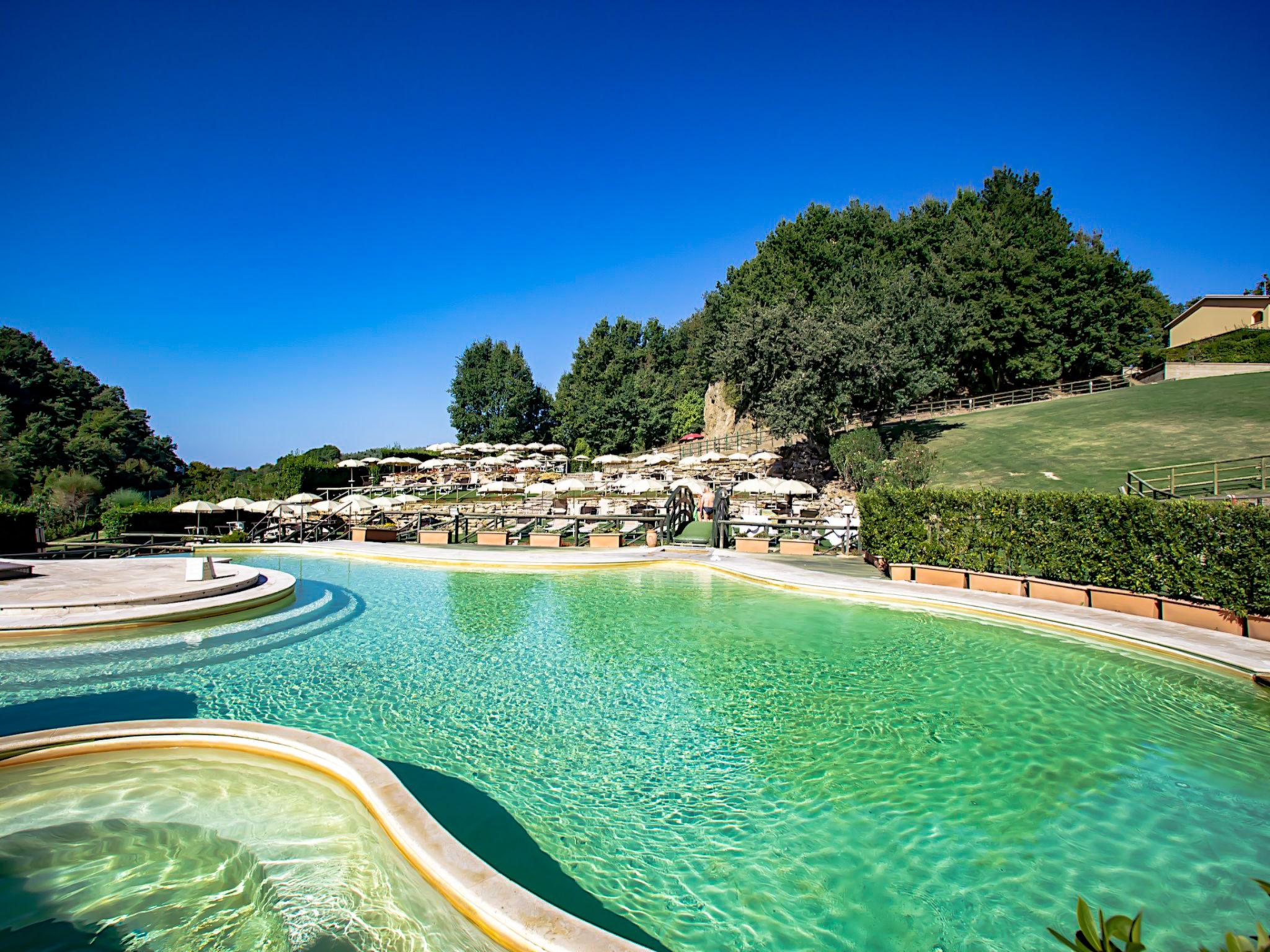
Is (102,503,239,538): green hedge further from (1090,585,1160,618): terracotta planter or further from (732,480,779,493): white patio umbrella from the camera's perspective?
(1090,585,1160,618): terracotta planter

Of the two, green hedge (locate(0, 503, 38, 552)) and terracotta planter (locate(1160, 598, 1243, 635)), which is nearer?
terracotta planter (locate(1160, 598, 1243, 635))

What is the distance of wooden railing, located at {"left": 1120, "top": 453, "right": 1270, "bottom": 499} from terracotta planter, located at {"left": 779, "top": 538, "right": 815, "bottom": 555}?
25.1ft

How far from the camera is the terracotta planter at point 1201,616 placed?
815 centimetres

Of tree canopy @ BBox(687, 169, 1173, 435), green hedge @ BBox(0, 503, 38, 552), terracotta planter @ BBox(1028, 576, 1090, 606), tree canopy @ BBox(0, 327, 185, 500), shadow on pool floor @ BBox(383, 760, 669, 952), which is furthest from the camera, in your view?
tree canopy @ BBox(0, 327, 185, 500)

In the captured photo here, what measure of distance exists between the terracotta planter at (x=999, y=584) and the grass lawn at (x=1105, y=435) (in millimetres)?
7929

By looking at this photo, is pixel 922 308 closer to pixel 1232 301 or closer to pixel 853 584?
pixel 853 584

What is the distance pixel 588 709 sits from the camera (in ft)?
21.0

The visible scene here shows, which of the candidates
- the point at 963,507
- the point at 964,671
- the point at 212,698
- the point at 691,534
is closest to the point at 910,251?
the point at 691,534

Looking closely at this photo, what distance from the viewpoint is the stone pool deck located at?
7.58m

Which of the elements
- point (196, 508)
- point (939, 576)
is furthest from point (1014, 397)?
point (196, 508)

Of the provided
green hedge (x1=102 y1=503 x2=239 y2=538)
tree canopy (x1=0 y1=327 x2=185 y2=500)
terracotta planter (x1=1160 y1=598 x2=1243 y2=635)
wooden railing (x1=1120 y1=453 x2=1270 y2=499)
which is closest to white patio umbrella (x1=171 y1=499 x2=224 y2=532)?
green hedge (x1=102 y1=503 x2=239 y2=538)

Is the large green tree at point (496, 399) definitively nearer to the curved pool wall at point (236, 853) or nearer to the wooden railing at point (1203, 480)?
the wooden railing at point (1203, 480)

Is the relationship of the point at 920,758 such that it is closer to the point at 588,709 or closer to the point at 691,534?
the point at 588,709

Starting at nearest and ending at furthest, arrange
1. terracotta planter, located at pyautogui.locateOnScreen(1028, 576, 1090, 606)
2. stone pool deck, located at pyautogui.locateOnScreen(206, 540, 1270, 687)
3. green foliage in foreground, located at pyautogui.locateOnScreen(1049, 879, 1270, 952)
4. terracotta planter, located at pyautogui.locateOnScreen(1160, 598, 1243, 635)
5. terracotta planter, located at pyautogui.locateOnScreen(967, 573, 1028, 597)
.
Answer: green foliage in foreground, located at pyautogui.locateOnScreen(1049, 879, 1270, 952) < stone pool deck, located at pyautogui.locateOnScreen(206, 540, 1270, 687) < terracotta planter, located at pyautogui.locateOnScreen(1160, 598, 1243, 635) < terracotta planter, located at pyautogui.locateOnScreen(1028, 576, 1090, 606) < terracotta planter, located at pyautogui.locateOnScreen(967, 573, 1028, 597)
